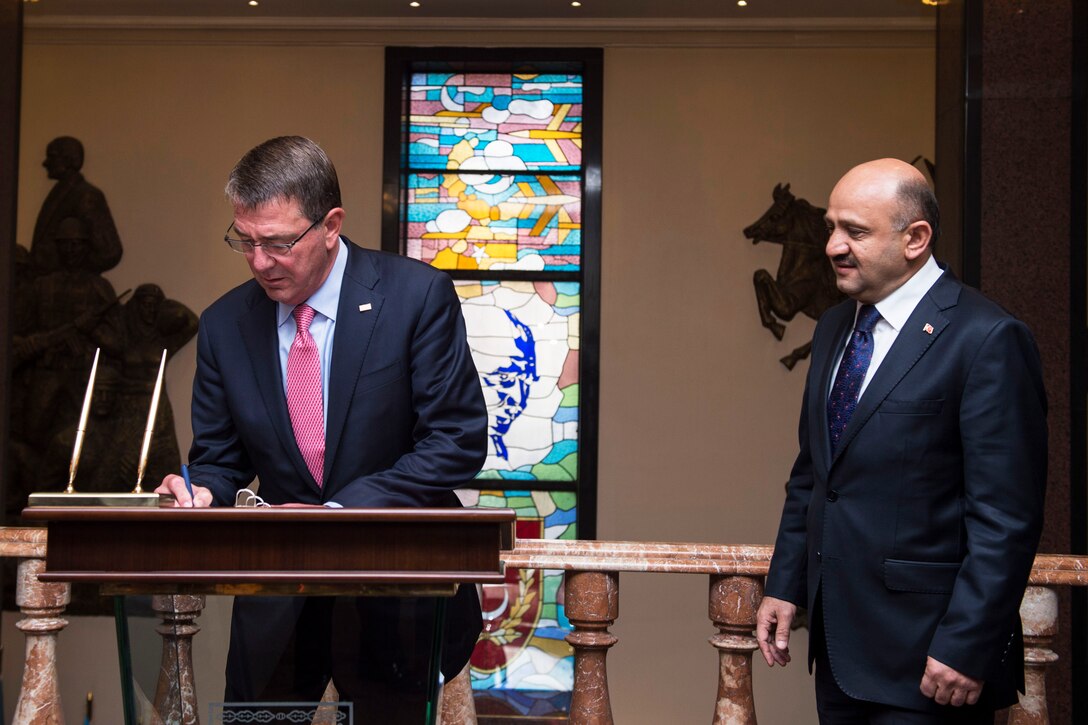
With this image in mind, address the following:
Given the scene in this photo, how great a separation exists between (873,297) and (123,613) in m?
1.46

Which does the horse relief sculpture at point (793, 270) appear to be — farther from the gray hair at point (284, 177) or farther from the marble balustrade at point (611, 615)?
the gray hair at point (284, 177)

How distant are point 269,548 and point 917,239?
135 cm

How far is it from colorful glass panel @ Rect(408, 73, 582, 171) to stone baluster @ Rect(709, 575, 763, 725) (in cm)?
588

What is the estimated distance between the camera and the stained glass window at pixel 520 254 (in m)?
8.27

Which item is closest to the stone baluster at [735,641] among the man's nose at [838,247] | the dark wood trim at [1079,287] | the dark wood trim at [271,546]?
the man's nose at [838,247]

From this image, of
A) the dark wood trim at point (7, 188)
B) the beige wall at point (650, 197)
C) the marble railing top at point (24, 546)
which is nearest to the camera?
the marble railing top at point (24, 546)

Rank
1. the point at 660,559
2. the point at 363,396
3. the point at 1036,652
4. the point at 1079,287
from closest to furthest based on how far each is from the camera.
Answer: the point at 363,396
the point at 1036,652
the point at 660,559
the point at 1079,287

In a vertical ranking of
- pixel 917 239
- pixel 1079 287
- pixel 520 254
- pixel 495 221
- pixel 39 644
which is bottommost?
pixel 39 644

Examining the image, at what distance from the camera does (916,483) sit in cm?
224

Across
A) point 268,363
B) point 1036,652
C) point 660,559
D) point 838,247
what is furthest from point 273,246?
point 1036,652

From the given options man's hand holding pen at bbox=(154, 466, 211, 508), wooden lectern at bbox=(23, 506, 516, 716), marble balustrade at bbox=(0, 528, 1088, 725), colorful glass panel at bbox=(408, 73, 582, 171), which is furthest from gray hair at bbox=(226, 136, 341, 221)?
colorful glass panel at bbox=(408, 73, 582, 171)

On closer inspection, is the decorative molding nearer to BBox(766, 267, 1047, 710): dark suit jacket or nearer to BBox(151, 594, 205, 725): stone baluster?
BBox(766, 267, 1047, 710): dark suit jacket

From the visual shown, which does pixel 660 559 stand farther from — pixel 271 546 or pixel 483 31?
pixel 483 31

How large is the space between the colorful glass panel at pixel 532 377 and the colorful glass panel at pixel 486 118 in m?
0.91
